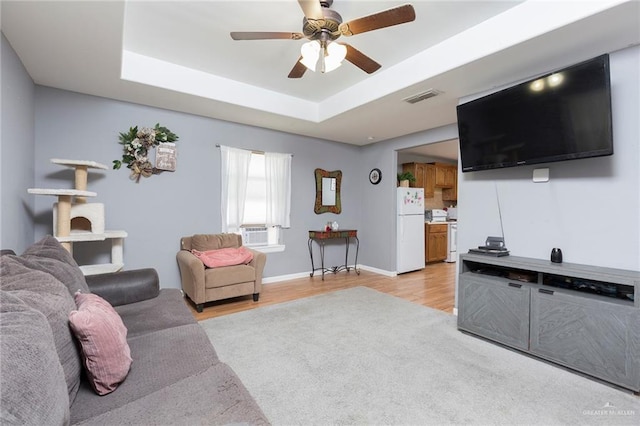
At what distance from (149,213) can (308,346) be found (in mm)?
2576

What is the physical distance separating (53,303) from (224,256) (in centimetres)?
252

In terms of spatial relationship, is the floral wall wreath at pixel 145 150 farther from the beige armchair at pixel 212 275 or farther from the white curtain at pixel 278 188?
the white curtain at pixel 278 188

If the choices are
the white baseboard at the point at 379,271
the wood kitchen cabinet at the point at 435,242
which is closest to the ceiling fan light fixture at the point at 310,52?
the white baseboard at the point at 379,271

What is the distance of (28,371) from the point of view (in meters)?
0.73

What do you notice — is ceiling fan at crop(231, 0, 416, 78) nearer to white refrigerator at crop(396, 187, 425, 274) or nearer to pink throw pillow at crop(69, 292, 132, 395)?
pink throw pillow at crop(69, 292, 132, 395)

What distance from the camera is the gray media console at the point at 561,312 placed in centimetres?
192

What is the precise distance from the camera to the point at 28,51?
2.35 meters

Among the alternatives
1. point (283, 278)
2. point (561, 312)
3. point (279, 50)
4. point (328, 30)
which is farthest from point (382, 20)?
point (283, 278)

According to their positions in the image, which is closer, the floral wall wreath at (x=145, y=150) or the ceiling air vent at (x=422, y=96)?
the ceiling air vent at (x=422, y=96)

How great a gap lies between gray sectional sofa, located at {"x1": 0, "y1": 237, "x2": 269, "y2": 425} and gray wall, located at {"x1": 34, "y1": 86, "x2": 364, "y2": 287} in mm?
1818

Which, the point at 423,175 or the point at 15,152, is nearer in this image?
the point at 15,152

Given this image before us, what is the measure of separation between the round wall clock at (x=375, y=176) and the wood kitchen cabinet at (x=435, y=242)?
1617 millimetres

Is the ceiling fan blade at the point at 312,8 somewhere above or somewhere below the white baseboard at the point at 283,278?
above

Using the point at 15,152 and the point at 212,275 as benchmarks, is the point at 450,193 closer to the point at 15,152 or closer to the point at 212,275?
the point at 212,275
